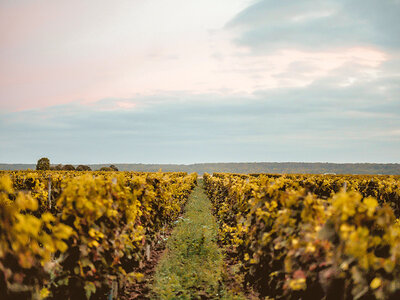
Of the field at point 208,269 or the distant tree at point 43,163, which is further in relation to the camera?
the distant tree at point 43,163

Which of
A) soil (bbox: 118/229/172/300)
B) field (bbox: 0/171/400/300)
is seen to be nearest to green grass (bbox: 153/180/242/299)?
field (bbox: 0/171/400/300)

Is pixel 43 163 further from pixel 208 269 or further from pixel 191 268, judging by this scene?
pixel 208 269

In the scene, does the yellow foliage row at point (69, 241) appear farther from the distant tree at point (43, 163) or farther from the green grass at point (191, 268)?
the distant tree at point (43, 163)

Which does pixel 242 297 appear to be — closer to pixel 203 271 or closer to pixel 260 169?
pixel 203 271

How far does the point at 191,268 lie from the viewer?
835 cm

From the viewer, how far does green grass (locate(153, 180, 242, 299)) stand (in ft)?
22.2

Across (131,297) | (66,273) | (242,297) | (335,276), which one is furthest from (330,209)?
(131,297)

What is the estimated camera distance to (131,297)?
654 centimetres

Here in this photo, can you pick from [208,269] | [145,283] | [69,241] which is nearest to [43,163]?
[208,269]

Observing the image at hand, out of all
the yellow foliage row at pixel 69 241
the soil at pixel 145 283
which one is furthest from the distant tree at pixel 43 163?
the yellow foliage row at pixel 69 241

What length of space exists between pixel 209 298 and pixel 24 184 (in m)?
8.10

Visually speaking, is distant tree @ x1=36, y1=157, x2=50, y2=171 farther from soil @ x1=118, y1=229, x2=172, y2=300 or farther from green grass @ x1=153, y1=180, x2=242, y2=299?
soil @ x1=118, y1=229, x2=172, y2=300

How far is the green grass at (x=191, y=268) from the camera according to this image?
6766mm

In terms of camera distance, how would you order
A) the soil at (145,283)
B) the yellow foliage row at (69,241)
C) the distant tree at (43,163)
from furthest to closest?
1. the distant tree at (43,163)
2. the soil at (145,283)
3. the yellow foliage row at (69,241)
